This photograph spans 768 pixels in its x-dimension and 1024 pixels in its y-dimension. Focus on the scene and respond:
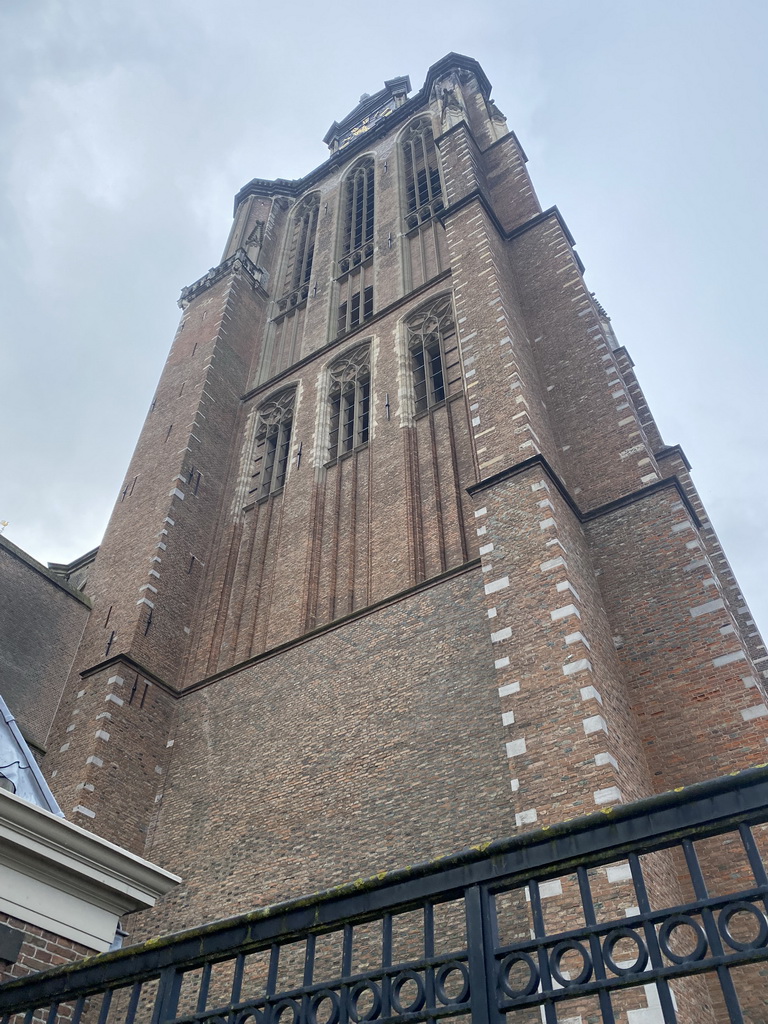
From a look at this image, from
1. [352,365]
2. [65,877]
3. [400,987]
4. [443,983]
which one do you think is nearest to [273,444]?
[352,365]

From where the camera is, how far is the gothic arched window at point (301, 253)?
25.4 meters

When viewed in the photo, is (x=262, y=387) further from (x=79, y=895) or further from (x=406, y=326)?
(x=79, y=895)

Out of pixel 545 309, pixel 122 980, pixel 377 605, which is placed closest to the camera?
pixel 122 980

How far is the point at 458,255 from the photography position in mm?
17500

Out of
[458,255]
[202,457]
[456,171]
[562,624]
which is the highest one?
[456,171]

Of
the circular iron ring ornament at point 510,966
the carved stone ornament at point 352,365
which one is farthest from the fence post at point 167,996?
the carved stone ornament at point 352,365

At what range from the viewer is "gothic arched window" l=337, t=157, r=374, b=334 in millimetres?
22297

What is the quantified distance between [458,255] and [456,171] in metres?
4.77

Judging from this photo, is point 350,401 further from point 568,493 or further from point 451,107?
point 451,107

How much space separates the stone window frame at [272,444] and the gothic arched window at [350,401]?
4.03 feet

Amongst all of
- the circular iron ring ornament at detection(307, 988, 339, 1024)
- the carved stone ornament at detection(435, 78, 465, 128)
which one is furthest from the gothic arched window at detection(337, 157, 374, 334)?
the circular iron ring ornament at detection(307, 988, 339, 1024)

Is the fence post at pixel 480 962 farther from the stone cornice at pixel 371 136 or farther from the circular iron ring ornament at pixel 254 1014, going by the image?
the stone cornice at pixel 371 136

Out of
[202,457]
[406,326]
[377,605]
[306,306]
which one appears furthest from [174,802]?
[306,306]

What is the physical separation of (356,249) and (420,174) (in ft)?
12.0
